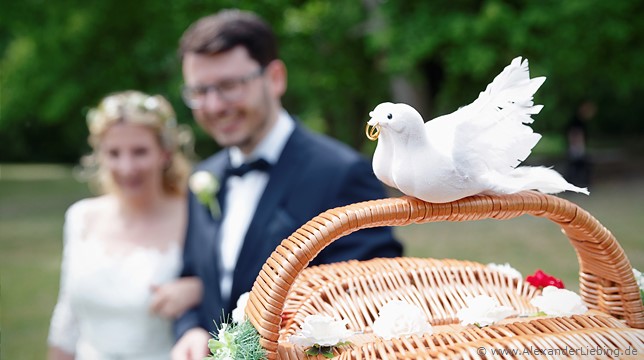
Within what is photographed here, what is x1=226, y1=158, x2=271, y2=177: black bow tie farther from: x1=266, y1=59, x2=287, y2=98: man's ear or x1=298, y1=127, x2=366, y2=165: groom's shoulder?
x1=266, y1=59, x2=287, y2=98: man's ear

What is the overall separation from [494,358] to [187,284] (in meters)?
1.84

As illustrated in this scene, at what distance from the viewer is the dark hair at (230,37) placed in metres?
2.41

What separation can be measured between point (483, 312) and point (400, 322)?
172mm

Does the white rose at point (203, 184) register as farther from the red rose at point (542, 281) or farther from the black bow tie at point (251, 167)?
the red rose at point (542, 281)

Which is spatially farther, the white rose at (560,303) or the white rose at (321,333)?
the white rose at (560,303)

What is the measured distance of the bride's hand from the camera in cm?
252

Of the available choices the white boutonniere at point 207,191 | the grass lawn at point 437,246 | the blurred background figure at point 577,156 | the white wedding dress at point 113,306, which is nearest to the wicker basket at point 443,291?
the white boutonniere at point 207,191

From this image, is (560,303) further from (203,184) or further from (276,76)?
(276,76)

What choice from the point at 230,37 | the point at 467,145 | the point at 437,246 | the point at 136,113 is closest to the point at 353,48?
the point at 437,246

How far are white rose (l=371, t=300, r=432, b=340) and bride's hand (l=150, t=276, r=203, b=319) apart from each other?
5.00 feet

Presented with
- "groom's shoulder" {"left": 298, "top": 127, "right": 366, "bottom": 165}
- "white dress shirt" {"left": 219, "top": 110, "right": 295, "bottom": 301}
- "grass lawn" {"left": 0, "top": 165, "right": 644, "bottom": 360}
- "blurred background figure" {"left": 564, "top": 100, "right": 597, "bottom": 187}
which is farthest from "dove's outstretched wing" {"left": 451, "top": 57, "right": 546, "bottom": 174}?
"blurred background figure" {"left": 564, "top": 100, "right": 597, "bottom": 187}

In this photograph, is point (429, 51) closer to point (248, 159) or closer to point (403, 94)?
point (403, 94)

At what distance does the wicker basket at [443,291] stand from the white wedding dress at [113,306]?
1.59 metres

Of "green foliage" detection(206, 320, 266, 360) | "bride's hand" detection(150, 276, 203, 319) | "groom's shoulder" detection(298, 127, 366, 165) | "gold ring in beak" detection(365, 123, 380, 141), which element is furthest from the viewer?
"bride's hand" detection(150, 276, 203, 319)
